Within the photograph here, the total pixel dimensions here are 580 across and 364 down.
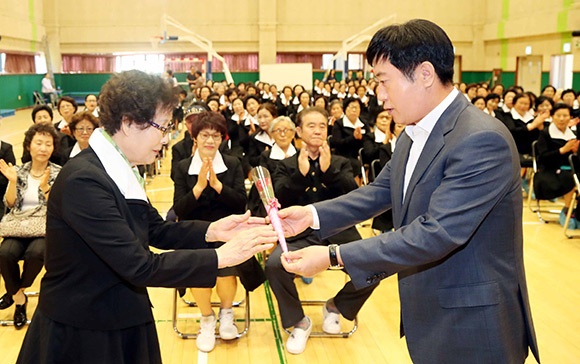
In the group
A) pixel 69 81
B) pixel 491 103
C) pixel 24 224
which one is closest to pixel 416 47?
pixel 24 224

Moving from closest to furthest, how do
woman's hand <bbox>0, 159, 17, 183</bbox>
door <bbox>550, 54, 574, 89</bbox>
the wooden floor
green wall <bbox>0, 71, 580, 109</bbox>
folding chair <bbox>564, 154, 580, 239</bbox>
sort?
the wooden floor → woman's hand <bbox>0, 159, 17, 183</bbox> → folding chair <bbox>564, 154, 580, 239</bbox> → door <bbox>550, 54, 574, 89</bbox> → green wall <bbox>0, 71, 580, 109</bbox>

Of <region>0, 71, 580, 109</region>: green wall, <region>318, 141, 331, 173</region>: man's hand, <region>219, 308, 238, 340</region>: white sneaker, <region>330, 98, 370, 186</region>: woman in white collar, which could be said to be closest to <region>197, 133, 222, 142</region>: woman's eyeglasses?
<region>318, 141, 331, 173</region>: man's hand

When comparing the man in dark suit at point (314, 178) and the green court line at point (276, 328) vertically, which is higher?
the man in dark suit at point (314, 178)

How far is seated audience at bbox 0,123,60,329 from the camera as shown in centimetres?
462

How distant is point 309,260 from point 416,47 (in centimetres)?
79

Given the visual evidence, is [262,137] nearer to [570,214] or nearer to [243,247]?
[570,214]

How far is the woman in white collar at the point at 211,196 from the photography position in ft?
14.3

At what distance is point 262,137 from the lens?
7.86 metres

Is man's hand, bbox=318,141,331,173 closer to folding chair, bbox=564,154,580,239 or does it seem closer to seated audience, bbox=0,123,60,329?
seated audience, bbox=0,123,60,329

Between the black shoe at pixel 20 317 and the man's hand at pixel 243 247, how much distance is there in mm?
3049

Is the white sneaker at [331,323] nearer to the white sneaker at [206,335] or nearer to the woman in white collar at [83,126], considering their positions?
the white sneaker at [206,335]

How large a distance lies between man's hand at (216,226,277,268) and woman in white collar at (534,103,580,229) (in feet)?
19.1

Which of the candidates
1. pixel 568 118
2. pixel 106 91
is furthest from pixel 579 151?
pixel 106 91

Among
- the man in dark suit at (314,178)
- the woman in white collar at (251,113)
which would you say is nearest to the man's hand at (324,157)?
the man in dark suit at (314,178)
